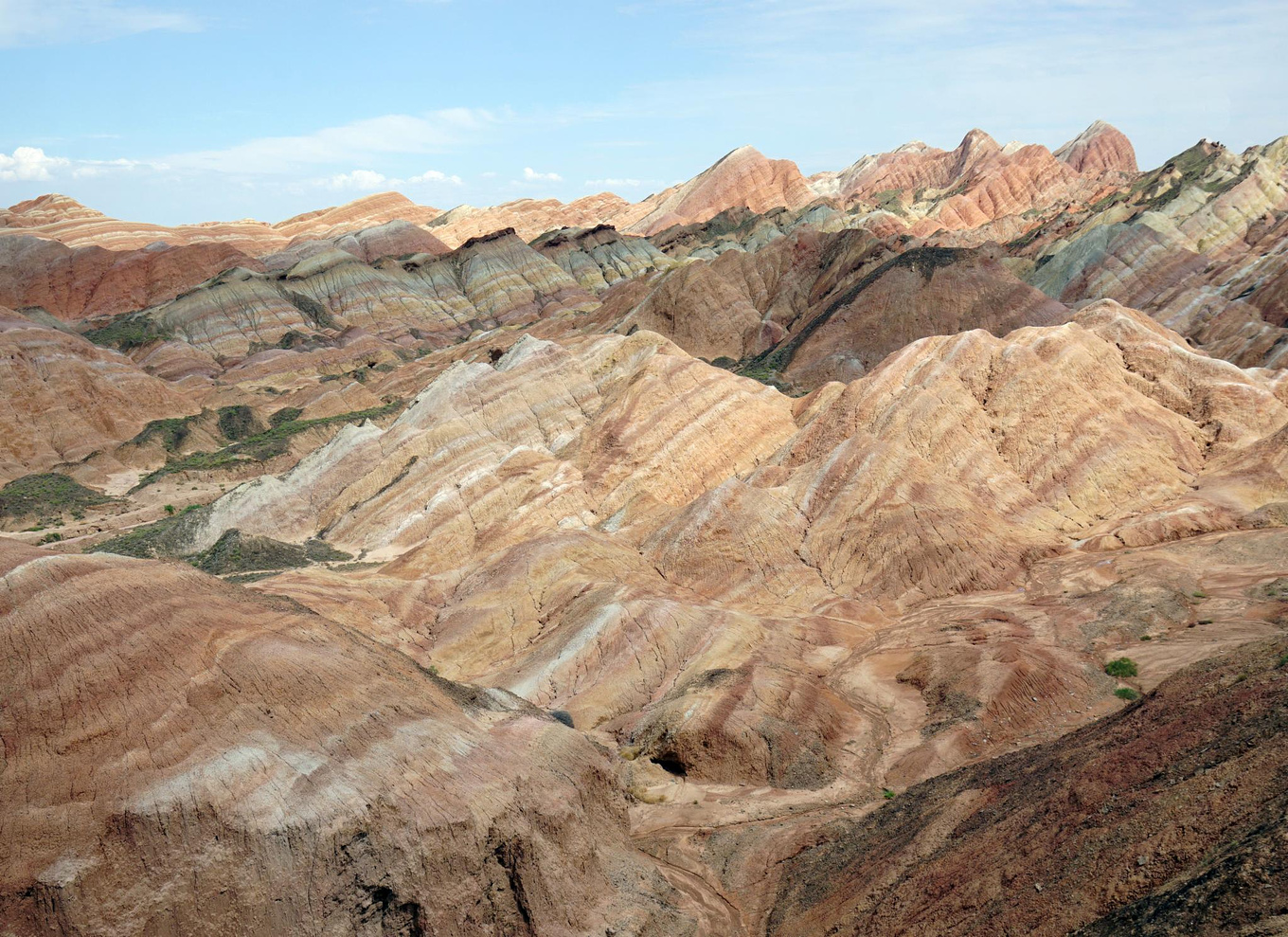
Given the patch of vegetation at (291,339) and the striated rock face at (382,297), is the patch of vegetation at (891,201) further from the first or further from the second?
the patch of vegetation at (291,339)

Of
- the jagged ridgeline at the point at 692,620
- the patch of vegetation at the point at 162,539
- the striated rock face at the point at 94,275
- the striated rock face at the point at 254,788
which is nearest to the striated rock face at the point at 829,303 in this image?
the jagged ridgeline at the point at 692,620

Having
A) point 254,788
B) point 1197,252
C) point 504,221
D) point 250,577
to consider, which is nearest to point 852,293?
point 1197,252

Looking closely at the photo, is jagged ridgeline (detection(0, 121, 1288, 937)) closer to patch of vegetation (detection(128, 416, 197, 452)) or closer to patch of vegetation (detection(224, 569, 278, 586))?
patch of vegetation (detection(224, 569, 278, 586))

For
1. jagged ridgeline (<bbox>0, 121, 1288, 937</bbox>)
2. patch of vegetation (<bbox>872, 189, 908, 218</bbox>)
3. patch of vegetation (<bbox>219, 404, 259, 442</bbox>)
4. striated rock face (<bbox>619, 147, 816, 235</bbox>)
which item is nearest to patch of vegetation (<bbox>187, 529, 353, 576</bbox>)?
jagged ridgeline (<bbox>0, 121, 1288, 937</bbox>)

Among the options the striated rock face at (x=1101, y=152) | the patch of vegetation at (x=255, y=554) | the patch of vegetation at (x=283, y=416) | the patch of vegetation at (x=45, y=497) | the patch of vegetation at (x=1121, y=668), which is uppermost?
the striated rock face at (x=1101, y=152)

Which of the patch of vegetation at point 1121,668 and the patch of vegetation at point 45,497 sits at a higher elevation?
the patch of vegetation at point 1121,668

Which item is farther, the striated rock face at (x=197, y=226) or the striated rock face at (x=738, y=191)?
the striated rock face at (x=738, y=191)
